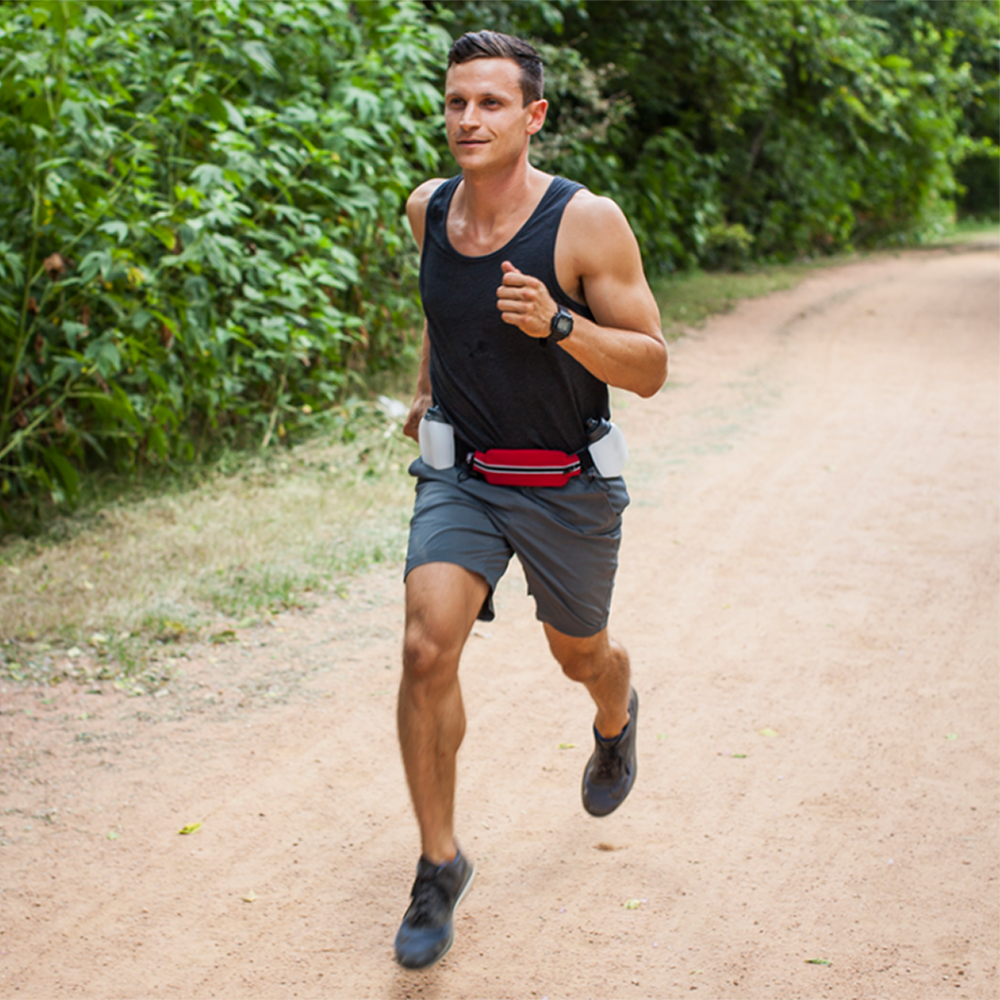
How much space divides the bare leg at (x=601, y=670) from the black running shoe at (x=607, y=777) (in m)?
0.04

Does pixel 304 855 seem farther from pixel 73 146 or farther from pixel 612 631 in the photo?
pixel 73 146

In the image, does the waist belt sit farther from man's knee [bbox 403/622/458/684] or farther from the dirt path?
the dirt path

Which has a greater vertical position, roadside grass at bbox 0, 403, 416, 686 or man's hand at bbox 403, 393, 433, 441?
man's hand at bbox 403, 393, 433, 441

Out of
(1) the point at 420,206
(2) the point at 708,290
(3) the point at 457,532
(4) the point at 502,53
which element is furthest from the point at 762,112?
(3) the point at 457,532

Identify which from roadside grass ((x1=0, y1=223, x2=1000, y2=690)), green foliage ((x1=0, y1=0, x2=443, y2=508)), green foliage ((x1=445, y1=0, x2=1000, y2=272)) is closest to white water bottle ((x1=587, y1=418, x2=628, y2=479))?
roadside grass ((x1=0, y1=223, x2=1000, y2=690))

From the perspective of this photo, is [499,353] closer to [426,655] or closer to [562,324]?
[562,324]

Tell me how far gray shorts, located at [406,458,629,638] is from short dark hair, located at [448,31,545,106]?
100 centimetres

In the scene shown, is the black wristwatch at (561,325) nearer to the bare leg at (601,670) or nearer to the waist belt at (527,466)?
the waist belt at (527,466)

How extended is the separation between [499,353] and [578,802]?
5.21 feet

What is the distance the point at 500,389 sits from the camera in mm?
2904

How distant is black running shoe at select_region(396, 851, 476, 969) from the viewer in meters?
2.69

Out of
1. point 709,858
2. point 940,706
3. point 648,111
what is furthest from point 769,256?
point 709,858

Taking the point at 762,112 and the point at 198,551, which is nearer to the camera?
the point at 198,551

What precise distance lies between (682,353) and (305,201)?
5238mm
